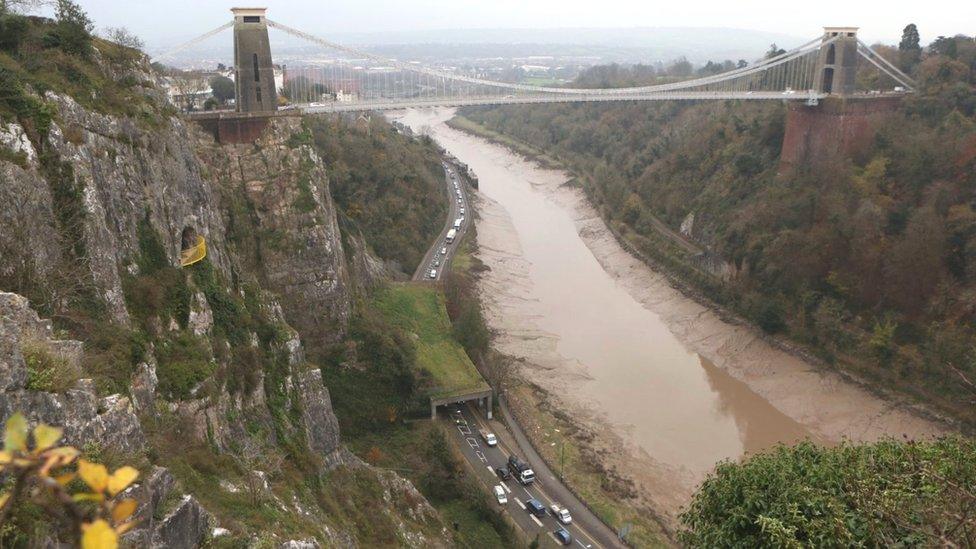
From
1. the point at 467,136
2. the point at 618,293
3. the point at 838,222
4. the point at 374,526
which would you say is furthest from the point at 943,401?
the point at 467,136

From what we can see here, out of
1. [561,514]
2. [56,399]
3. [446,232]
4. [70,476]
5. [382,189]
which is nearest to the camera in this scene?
[70,476]

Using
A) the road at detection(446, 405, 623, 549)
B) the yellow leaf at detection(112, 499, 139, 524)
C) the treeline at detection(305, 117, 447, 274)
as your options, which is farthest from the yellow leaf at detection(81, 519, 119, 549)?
the treeline at detection(305, 117, 447, 274)

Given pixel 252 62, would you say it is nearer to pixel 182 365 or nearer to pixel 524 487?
pixel 182 365

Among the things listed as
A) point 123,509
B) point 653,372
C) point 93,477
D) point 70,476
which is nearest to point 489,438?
point 653,372

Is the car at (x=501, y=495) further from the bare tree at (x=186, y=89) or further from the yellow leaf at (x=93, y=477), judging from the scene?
the yellow leaf at (x=93, y=477)

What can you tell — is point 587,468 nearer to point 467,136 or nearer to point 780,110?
point 780,110

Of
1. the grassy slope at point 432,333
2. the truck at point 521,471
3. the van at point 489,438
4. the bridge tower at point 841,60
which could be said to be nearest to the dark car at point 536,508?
the truck at point 521,471

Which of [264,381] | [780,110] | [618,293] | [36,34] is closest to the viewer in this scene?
[36,34]
